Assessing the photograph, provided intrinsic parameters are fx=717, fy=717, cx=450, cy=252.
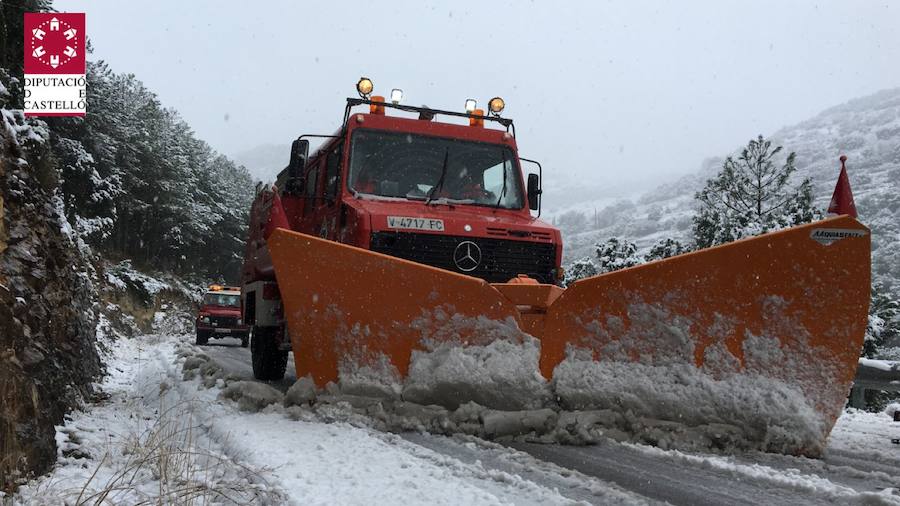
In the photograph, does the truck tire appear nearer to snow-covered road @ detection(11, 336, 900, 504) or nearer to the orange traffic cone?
snow-covered road @ detection(11, 336, 900, 504)

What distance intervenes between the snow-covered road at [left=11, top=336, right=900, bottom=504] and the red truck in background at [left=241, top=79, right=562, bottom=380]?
179 cm

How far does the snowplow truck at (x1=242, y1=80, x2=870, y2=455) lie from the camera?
402cm

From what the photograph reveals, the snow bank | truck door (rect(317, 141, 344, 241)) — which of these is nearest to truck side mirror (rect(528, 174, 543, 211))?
truck door (rect(317, 141, 344, 241))

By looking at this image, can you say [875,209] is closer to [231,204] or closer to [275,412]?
[231,204]

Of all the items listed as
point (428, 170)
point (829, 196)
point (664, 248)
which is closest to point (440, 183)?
point (428, 170)

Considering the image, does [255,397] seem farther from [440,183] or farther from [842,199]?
[842,199]

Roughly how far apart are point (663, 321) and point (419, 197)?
2860mm

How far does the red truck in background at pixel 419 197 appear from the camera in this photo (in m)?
5.88

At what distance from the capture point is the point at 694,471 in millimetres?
3623

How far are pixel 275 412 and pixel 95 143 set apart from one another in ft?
106

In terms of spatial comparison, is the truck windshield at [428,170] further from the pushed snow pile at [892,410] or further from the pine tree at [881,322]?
the pine tree at [881,322]

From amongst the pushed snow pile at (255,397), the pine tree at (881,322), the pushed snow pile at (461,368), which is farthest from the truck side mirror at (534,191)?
the pine tree at (881,322)

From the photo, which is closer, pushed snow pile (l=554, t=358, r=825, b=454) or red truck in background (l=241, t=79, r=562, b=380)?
pushed snow pile (l=554, t=358, r=825, b=454)

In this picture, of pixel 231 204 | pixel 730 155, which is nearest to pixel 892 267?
pixel 730 155
